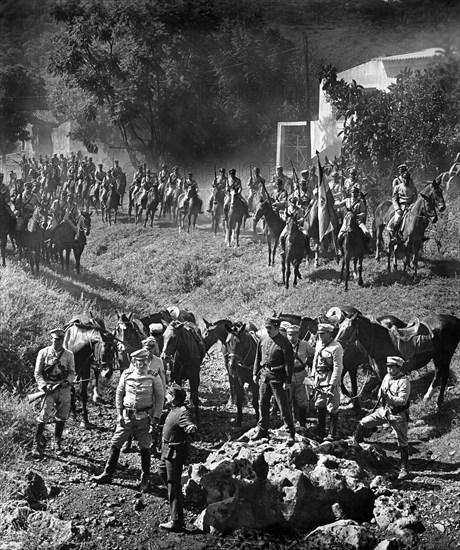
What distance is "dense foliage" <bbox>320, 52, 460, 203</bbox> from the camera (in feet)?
70.7

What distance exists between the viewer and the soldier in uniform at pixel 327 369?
11.0 m

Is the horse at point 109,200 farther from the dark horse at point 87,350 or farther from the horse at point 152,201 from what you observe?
the dark horse at point 87,350

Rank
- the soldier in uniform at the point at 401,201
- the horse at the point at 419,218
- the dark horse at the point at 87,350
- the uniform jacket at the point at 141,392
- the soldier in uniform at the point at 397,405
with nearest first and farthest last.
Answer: the uniform jacket at the point at 141,392
the soldier in uniform at the point at 397,405
the dark horse at the point at 87,350
the horse at the point at 419,218
the soldier in uniform at the point at 401,201

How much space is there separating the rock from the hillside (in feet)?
1.01

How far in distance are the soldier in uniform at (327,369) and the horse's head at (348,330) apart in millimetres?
627

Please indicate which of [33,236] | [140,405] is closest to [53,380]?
[140,405]

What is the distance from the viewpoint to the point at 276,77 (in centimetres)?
4000

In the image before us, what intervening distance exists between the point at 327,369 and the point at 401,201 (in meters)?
9.15

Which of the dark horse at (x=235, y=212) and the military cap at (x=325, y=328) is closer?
the military cap at (x=325, y=328)

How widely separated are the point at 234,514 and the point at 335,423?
9.44 ft

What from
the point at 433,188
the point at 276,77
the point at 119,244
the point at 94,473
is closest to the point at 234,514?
the point at 94,473

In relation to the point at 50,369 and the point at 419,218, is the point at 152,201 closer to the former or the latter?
the point at 419,218

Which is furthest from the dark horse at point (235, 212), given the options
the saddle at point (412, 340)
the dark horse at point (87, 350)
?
the saddle at point (412, 340)

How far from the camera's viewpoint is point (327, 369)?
436 inches
